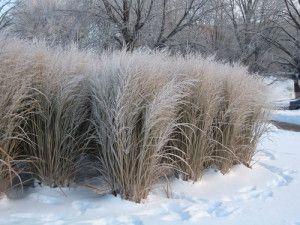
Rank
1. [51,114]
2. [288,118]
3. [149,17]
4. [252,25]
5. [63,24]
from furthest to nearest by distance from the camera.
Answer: [252,25] < [288,118] < [63,24] < [149,17] < [51,114]

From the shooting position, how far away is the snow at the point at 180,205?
15.6ft

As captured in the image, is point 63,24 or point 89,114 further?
point 63,24

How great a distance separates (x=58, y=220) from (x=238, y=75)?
4.09 metres

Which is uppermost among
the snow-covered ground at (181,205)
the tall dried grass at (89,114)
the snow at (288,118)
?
the tall dried grass at (89,114)

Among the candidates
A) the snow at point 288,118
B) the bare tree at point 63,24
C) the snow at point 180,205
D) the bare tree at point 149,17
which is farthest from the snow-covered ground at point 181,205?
the snow at point 288,118

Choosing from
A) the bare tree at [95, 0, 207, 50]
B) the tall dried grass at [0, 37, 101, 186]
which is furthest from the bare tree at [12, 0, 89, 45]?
the tall dried grass at [0, 37, 101, 186]

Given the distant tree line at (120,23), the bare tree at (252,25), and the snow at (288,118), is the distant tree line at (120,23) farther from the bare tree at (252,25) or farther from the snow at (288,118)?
the bare tree at (252,25)

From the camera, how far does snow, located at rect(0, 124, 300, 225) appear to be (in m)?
4.76

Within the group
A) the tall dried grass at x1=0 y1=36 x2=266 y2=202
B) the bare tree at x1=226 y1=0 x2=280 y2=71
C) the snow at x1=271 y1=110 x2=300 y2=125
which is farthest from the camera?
the bare tree at x1=226 y1=0 x2=280 y2=71

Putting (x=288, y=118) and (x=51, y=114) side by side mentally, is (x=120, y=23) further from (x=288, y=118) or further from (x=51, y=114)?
(x=288, y=118)

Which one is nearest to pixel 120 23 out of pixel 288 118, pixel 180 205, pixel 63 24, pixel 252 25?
pixel 63 24

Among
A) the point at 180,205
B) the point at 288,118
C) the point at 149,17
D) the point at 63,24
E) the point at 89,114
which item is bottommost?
the point at 288,118

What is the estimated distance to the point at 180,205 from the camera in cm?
548

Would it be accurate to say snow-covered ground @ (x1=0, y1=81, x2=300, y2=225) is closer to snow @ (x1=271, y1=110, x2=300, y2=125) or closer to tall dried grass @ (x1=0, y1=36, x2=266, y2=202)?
tall dried grass @ (x1=0, y1=36, x2=266, y2=202)
